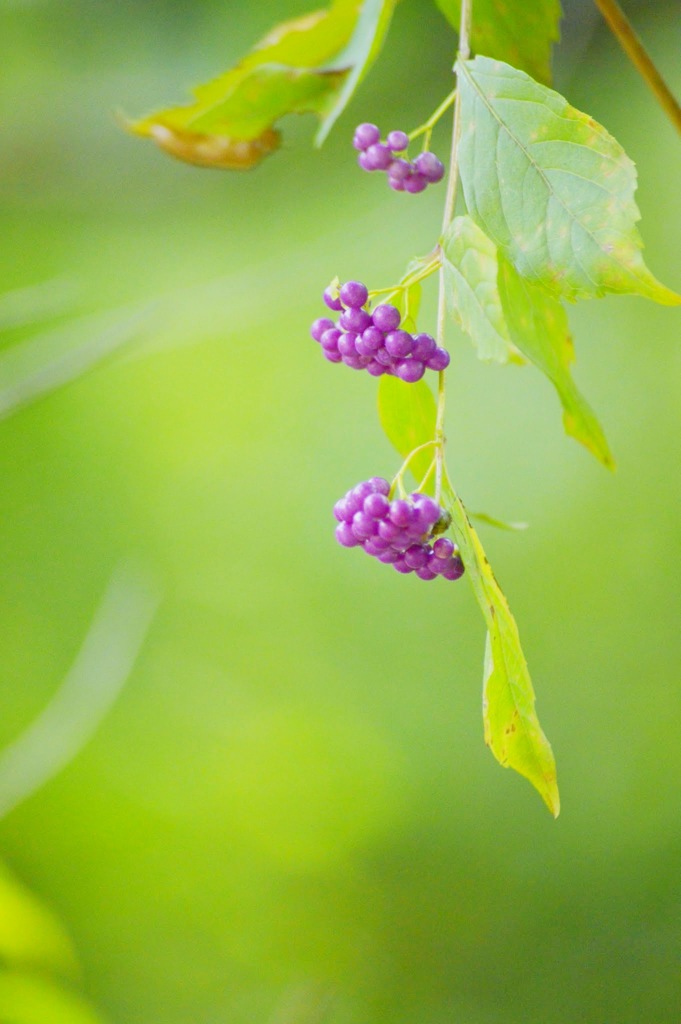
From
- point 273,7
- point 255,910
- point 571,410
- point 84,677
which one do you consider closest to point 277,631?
point 84,677

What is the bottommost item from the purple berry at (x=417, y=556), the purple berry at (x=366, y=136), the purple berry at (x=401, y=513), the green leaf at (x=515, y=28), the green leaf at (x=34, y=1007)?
the green leaf at (x=34, y=1007)

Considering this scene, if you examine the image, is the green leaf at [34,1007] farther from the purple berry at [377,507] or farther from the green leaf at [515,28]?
the green leaf at [515,28]

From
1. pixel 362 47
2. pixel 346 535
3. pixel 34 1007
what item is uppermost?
pixel 362 47

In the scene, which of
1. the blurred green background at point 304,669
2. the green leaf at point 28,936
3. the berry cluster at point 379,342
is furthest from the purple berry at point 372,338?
the blurred green background at point 304,669

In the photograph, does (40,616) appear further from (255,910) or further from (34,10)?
(34,10)

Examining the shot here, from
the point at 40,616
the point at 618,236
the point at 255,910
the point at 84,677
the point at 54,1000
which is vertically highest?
the point at 618,236

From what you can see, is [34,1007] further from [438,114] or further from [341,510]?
[438,114]

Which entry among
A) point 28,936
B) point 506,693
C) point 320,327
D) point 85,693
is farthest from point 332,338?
point 85,693
